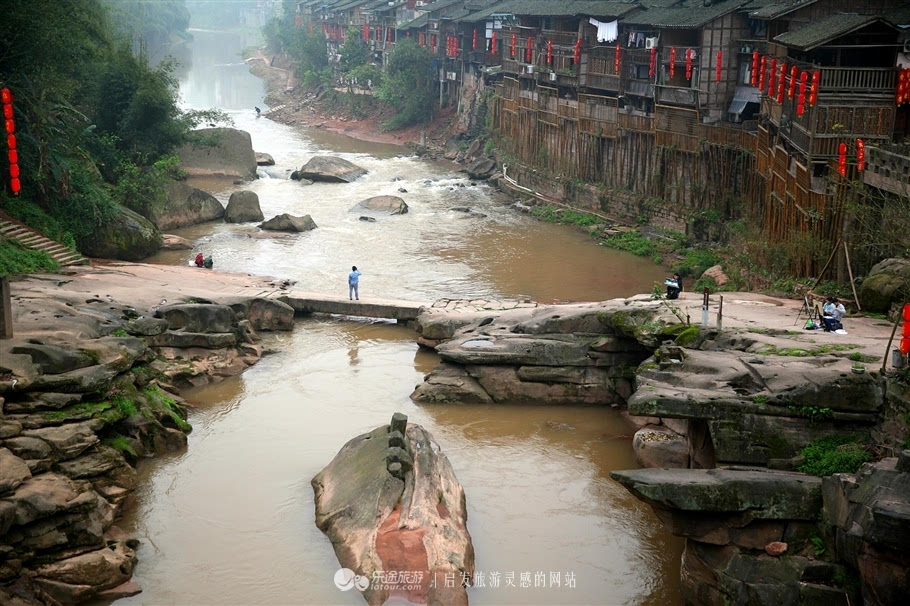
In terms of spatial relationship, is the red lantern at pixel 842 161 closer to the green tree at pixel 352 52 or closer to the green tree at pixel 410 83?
the green tree at pixel 410 83

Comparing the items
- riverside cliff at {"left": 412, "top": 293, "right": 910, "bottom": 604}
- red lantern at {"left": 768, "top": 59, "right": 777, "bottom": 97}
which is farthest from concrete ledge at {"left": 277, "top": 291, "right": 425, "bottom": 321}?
red lantern at {"left": 768, "top": 59, "right": 777, "bottom": 97}

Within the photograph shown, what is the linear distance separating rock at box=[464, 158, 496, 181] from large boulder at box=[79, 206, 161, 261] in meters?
23.7

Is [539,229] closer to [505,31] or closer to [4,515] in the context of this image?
[505,31]

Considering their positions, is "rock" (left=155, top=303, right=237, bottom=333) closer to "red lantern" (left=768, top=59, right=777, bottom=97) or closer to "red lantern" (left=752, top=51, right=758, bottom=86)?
"red lantern" (left=768, top=59, right=777, bottom=97)

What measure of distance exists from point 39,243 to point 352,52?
58647mm

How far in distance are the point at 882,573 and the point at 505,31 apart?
5107 centimetres

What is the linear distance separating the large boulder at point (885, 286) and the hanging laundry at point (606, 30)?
1071 inches

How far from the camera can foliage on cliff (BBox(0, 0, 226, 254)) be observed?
116ft

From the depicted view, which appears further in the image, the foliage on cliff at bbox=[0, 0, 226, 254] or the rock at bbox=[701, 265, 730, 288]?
the rock at bbox=[701, 265, 730, 288]

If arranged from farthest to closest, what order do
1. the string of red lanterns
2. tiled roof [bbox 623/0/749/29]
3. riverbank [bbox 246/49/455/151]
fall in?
riverbank [bbox 246/49/455/151] → tiled roof [bbox 623/0/749/29] → the string of red lanterns

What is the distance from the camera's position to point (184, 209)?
48344 millimetres

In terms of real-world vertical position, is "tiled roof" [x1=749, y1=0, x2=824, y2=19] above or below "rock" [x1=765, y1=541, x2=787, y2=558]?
above

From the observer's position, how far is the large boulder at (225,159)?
195 feet

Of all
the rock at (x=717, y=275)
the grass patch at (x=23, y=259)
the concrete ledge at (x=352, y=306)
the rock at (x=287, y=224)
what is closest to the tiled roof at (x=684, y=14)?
the rock at (x=717, y=275)
